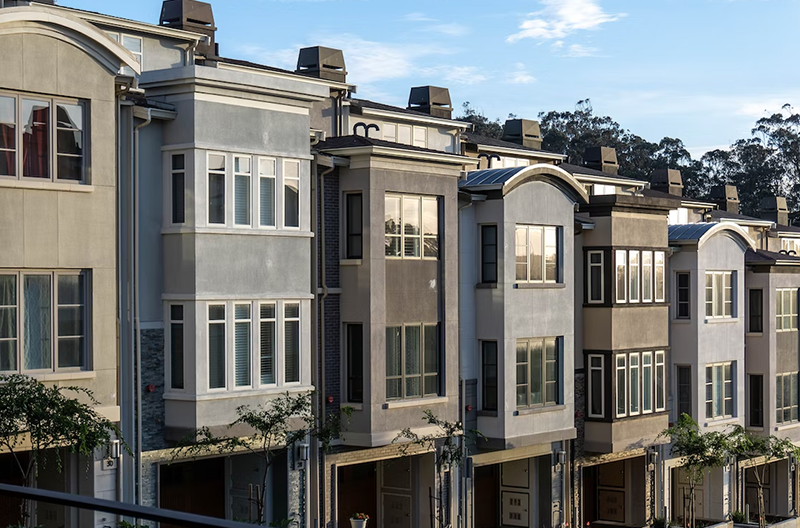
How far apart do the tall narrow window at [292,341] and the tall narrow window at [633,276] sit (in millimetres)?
12493

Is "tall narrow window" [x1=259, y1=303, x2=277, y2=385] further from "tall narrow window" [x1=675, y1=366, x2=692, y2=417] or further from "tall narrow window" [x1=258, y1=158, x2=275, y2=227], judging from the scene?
"tall narrow window" [x1=675, y1=366, x2=692, y2=417]

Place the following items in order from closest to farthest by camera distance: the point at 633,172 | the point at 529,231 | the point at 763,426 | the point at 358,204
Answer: the point at 358,204 → the point at 529,231 → the point at 763,426 → the point at 633,172

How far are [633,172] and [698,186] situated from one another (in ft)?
21.1

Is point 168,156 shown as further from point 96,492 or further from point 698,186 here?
point 698,186

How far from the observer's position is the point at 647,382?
33156mm

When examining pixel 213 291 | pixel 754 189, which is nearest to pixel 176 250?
pixel 213 291

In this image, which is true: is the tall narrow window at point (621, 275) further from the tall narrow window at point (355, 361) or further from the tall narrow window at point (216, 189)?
the tall narrow window at point (216, 189)

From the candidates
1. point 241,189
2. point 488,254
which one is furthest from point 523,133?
point 241,189

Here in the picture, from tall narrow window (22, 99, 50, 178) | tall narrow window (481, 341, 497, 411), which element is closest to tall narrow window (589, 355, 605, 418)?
tall narrow window (481, 341, 497, 411)

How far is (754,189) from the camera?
87188mm

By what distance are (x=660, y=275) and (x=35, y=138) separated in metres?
20.2

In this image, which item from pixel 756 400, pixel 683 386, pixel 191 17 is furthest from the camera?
pixel 756 400

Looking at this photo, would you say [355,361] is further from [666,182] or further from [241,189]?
[666,182]

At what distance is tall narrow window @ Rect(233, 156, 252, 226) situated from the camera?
868 inches
